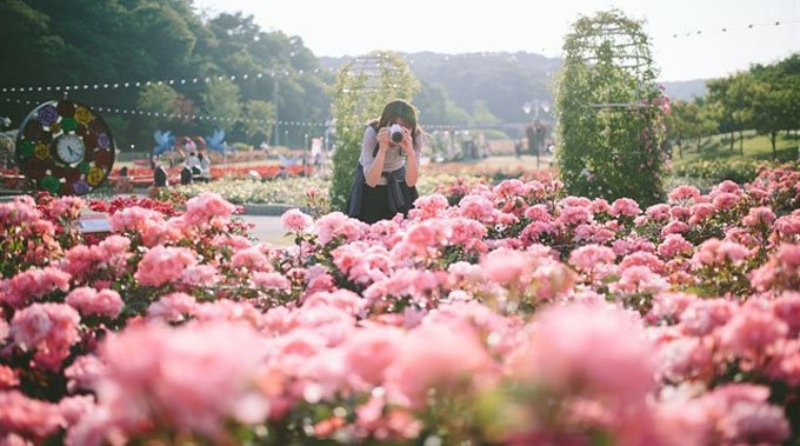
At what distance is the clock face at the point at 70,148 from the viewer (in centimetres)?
890

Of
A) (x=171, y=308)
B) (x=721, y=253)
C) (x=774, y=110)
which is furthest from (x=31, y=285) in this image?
(x=774, y=110)

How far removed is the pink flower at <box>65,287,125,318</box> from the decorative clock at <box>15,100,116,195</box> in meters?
6.96

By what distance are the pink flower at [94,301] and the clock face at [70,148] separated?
696 cm

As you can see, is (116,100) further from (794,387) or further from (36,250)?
(794,387)

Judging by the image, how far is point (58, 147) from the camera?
8.88 meters

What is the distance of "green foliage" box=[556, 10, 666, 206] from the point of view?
9820mm

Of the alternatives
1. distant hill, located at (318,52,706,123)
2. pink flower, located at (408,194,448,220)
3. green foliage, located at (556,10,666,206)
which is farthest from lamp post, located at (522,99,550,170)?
distant hill, located at (318,52,706,123)

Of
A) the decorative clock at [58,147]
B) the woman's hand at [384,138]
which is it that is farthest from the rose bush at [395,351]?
the decorative clock at [58,147]

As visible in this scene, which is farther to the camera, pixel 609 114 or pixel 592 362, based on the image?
pixel 609 114

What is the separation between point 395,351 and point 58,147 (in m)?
8.53

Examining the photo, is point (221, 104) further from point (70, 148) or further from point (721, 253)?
point (721, 253)

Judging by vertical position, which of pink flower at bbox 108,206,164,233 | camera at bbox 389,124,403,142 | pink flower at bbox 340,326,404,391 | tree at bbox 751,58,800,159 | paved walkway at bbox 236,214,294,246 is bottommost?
paved walkway at bbox 236,214,294,246

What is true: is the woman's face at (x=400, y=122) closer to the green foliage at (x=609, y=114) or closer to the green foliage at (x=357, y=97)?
the green foliage at (x=609, y=114)

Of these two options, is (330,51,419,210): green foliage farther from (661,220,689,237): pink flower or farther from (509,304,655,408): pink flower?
(509,304,655,408): pink flower
